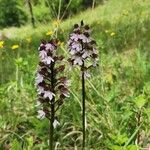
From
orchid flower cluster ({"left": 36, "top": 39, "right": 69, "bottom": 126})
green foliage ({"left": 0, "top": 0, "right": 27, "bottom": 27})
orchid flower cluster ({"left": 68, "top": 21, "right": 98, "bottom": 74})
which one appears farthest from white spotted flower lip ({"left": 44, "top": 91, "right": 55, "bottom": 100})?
green foliage ({"left": 0, "top": 0, "right": 27, "bottom": 27})

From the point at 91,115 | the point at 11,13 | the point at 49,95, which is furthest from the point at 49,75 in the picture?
the point at 11,13

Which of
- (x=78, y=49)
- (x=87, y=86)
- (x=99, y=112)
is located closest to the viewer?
(x=78, y=49)

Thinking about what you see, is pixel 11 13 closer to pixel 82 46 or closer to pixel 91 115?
pixel 91 115

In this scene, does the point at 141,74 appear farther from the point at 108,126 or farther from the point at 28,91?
the point at 108,126

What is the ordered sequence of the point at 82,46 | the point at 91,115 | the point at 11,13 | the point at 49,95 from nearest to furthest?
the point at 49,95 < the point at 82,46 < the point at 91,115 < the point at 11,13

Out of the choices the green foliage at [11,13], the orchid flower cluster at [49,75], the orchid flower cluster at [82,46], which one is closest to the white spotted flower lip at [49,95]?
the orchid flower cluster at [49,75]

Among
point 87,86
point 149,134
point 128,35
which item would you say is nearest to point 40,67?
point 149,134
